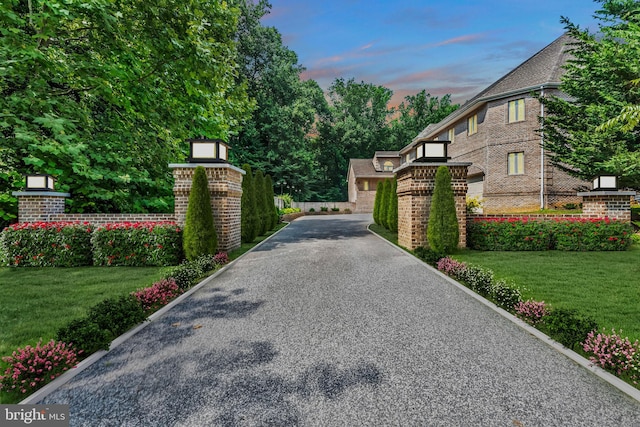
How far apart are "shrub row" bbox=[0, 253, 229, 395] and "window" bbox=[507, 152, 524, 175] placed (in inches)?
856

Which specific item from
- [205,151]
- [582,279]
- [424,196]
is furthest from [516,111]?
[205,151]

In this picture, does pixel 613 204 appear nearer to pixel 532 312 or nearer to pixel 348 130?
pixel 532 312

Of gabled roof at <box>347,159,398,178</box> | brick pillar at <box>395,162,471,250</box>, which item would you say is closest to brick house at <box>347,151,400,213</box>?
gabled roof at <box>347,159,398,178</box>

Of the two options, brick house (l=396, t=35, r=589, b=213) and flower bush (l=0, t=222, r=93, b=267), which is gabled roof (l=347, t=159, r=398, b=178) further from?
flower bush (l=0, t=222, r=93, b=267)

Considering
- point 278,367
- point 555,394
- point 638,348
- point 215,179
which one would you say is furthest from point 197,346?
point 215,179

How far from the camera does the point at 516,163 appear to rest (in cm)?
1958

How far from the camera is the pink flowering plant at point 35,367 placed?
103 inches

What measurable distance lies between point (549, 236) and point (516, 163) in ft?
40.7

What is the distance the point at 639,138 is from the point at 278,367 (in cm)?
1633

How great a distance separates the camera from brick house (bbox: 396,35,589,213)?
18.3 metres

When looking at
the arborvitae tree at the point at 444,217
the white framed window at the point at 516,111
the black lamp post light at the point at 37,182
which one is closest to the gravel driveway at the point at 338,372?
the arborvitae tree at the point at 444,217

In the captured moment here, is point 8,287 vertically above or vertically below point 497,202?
below

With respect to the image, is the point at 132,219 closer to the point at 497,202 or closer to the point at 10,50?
the point at 10,50

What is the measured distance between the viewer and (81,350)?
10.6 feet
